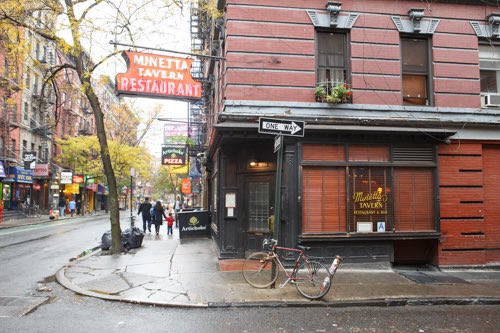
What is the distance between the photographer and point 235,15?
10469 millimetres

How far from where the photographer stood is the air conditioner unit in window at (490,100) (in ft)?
36.6

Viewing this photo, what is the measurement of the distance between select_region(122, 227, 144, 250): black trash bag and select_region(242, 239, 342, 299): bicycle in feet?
20.9

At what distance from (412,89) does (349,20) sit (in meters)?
2.58

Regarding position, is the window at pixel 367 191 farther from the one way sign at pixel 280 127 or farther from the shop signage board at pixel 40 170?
the shop signage board at pixel 40 170

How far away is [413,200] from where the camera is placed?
10.4 meters

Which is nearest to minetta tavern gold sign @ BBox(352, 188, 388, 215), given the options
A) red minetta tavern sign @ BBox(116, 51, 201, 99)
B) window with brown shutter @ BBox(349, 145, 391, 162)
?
window with brown shutter @ BBox(349, 145, 391, 162)

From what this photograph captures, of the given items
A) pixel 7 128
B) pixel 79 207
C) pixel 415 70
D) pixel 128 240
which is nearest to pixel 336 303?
pixel 415 70

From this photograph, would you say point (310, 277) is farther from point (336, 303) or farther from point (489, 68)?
point (489, 68)

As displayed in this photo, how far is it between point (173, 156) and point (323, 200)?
1521 centimetres

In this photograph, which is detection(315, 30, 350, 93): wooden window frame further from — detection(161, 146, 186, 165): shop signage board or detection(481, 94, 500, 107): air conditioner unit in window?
detection(161, 146, 186, 165): shop signage board

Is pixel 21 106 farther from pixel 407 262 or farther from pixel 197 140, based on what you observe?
pixel 407 262

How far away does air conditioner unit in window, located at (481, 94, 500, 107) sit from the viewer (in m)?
11.2

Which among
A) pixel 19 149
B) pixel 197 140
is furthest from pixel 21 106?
pixel 197 140

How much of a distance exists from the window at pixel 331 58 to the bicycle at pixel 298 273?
5.12 meters
